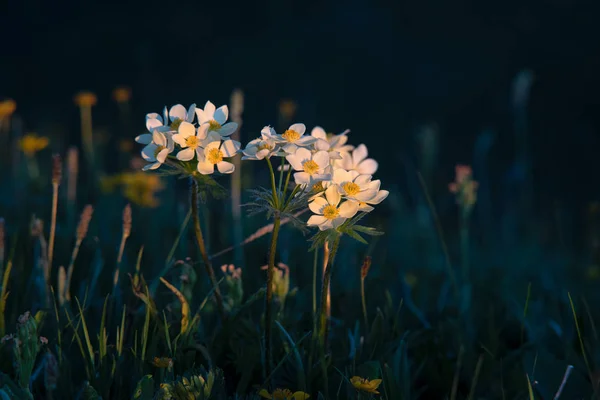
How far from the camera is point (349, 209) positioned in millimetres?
1257

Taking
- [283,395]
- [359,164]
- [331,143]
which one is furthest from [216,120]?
[283,395]

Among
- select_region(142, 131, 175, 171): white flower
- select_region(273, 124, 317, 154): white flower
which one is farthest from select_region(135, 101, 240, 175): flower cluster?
select_region(273, 124, 317, 154): white flower

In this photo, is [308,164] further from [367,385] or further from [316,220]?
[367,385]

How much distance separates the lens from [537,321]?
6.56 ft

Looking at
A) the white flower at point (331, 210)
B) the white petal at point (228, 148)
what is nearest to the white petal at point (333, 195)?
the white flower at point (331, 210)

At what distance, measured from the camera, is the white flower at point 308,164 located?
1268 mm

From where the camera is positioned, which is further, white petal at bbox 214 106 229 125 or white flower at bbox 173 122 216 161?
white petal at bbox 214 106 229 125

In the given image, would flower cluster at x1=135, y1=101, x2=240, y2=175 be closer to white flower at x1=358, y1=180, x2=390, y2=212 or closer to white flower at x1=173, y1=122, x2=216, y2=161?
white flower at x1=173, y1=122, x2=216, y2=161

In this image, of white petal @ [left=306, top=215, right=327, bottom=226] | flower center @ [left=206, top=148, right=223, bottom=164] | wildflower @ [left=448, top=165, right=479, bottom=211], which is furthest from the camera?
wildflower @ [left=448, top=165, right=479, bottom=211]

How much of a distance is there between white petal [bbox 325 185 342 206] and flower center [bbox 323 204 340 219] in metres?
0.01

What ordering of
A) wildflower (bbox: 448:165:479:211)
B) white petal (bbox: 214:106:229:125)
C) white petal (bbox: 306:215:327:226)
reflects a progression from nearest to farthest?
white petal (bbox: 306:215:327:226), white petal (bbox: 214:106:229:125), wildflower (bbox: 448:165:479:211)

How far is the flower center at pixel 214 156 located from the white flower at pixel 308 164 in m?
0.15

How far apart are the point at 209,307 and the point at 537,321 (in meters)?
1.03

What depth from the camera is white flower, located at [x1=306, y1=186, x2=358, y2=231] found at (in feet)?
4.09
